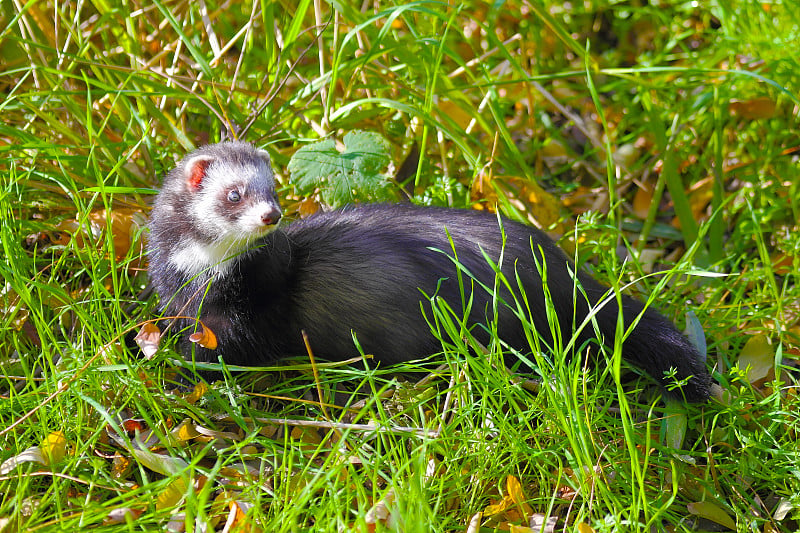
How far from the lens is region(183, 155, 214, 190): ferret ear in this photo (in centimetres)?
282

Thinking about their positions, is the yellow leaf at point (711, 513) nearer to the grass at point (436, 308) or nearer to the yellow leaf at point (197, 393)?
the grass at point (436, 308)

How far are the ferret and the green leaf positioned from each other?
1.17 feet

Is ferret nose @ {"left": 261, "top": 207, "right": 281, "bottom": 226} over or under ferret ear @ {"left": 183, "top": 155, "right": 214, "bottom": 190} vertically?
under

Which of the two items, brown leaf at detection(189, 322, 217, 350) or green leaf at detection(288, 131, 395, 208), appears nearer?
brown leaf at detection(189, 322, 217, 350)

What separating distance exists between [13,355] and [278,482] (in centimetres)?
123

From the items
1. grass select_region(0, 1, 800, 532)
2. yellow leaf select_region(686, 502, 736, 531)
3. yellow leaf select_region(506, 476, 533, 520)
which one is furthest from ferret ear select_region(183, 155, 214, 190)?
yellow leaf select_region(686, 502, 736, 531)

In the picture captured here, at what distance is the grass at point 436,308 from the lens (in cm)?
241

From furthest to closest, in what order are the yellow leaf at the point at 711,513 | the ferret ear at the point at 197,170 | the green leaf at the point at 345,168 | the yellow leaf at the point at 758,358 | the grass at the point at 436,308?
the green leaf at the point at 345,168, the yellow leaf at the point at 758,358, the ferret ear at the point at 197,170, the yellow leaf at the point at 711,513, the grass at the point at 436,308

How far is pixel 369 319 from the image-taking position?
116 inches

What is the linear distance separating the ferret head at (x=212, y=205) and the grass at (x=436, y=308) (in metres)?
0.23

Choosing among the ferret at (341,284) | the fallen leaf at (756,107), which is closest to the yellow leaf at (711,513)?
the ferret at (341,284)

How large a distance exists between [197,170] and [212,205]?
142 millimetres

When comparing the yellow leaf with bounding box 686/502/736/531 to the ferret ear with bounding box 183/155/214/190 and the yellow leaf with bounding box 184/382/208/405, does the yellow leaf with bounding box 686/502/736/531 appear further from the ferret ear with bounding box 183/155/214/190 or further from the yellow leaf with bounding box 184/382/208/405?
the ferret ear with bounding box 183/155/214/190

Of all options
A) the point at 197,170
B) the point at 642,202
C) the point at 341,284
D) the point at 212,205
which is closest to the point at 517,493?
the point at 341,284
